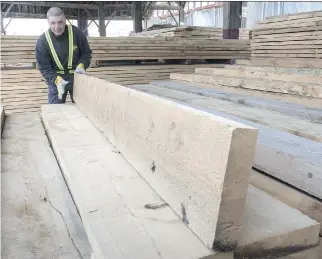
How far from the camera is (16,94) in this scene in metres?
6.08

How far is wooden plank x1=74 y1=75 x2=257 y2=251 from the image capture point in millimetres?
996

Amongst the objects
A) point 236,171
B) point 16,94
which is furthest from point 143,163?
point 16,94

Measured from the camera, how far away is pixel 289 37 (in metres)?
5.20

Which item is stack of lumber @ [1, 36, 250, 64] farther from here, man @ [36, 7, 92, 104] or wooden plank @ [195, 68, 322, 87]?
wooden plank @ [195, 68, 322, 87]

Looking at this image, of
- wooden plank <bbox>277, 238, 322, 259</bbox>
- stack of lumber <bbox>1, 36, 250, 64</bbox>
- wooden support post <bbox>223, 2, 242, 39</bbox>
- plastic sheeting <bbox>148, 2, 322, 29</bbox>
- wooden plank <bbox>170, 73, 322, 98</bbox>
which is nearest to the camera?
wooden plank <bbox>277, 238, 322, 259</bbox>

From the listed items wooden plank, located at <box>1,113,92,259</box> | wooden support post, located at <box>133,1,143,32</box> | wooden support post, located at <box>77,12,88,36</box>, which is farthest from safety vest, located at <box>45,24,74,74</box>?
wooden support post, located at <box>77,12,88,36</box>

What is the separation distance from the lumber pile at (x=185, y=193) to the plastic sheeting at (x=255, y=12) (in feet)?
26.2

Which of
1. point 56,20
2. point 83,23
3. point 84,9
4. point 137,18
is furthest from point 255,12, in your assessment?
point 56,20

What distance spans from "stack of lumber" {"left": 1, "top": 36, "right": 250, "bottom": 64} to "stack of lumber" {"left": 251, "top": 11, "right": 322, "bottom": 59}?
1.04 metres

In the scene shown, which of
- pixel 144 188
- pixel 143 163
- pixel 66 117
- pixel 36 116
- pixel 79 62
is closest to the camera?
pixel 144 188

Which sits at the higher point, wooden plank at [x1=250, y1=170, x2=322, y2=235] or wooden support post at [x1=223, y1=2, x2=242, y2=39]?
wooden support post at [x1=223, y1=2, x2=242, y2=39]

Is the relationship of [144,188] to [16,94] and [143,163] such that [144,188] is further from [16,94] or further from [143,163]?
→ [16,94]

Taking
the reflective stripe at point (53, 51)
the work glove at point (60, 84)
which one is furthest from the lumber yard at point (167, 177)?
the reflective stripe at point (53, 51)

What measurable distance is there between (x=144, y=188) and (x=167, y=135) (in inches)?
11.0
